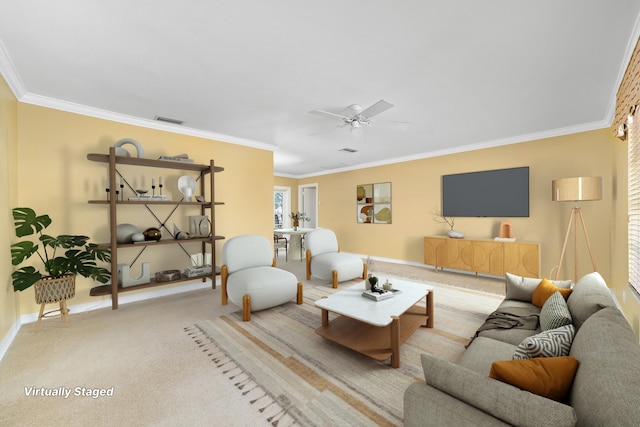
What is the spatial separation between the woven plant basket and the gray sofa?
345 cm

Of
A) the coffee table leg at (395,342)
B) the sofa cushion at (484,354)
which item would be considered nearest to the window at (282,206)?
the coffee table leg at (395,342)

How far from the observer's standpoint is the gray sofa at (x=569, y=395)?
0.80 meters

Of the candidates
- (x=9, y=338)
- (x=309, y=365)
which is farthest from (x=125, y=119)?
(x=309, y=365)

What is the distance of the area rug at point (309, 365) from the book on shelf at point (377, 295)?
444 mm

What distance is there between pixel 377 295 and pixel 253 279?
56.5 inches

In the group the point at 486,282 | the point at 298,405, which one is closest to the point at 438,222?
the point at 486,282

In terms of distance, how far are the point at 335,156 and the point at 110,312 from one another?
15.7 feet

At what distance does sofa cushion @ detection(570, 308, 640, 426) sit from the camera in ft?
2.48

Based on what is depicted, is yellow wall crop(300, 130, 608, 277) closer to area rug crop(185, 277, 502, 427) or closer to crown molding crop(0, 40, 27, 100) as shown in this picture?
area rug crop(185, 277, 502, 427)

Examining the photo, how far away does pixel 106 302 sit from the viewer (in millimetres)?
3467

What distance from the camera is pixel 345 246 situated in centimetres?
758

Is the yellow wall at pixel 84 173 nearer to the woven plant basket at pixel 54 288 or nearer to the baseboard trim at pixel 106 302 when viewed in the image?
the baseboard trim at pixel 106 302

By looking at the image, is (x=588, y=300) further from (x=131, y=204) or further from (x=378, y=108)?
(x=131, y=204)

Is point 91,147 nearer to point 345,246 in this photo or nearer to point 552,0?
point 552,0
